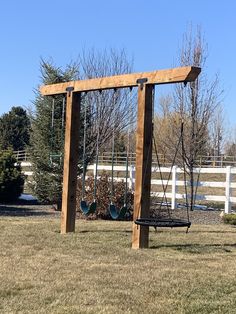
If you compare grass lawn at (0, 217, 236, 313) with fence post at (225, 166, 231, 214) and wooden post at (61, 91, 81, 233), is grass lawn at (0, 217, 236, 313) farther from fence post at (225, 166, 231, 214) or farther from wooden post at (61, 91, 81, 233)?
fence post at (225, 166, 231, 214)

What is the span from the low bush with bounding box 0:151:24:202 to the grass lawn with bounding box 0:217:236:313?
9.18m

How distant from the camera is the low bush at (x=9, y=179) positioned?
64.1 ft

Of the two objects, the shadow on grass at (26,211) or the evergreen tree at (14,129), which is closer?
the shadow on grass at (26,211)

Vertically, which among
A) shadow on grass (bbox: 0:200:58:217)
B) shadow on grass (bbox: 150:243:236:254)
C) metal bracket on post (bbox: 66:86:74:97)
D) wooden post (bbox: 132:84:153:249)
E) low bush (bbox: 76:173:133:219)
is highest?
metal bracket on post (bbox: 66:86:74:97)

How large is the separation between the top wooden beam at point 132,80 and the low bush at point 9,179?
27.7ft

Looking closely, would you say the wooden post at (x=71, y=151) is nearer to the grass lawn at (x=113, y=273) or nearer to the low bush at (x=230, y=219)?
the grass lawn at (x=113, y=273)

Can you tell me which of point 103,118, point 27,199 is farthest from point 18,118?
point 27,199

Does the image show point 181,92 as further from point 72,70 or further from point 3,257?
point 3,257

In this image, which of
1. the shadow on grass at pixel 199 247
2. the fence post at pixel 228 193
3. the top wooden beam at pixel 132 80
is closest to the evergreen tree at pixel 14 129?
the fence post at pixel 228 193

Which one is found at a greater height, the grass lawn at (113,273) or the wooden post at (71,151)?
the wooden post at (71,151)

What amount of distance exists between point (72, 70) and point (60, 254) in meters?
11.7

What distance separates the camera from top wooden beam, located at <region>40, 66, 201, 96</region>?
8609 mm

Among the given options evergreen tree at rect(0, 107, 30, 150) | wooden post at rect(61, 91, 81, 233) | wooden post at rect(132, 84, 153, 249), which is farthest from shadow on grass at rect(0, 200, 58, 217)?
evergreen tree at rect(0, 107, 30, 150)

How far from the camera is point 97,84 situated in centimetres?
1031
